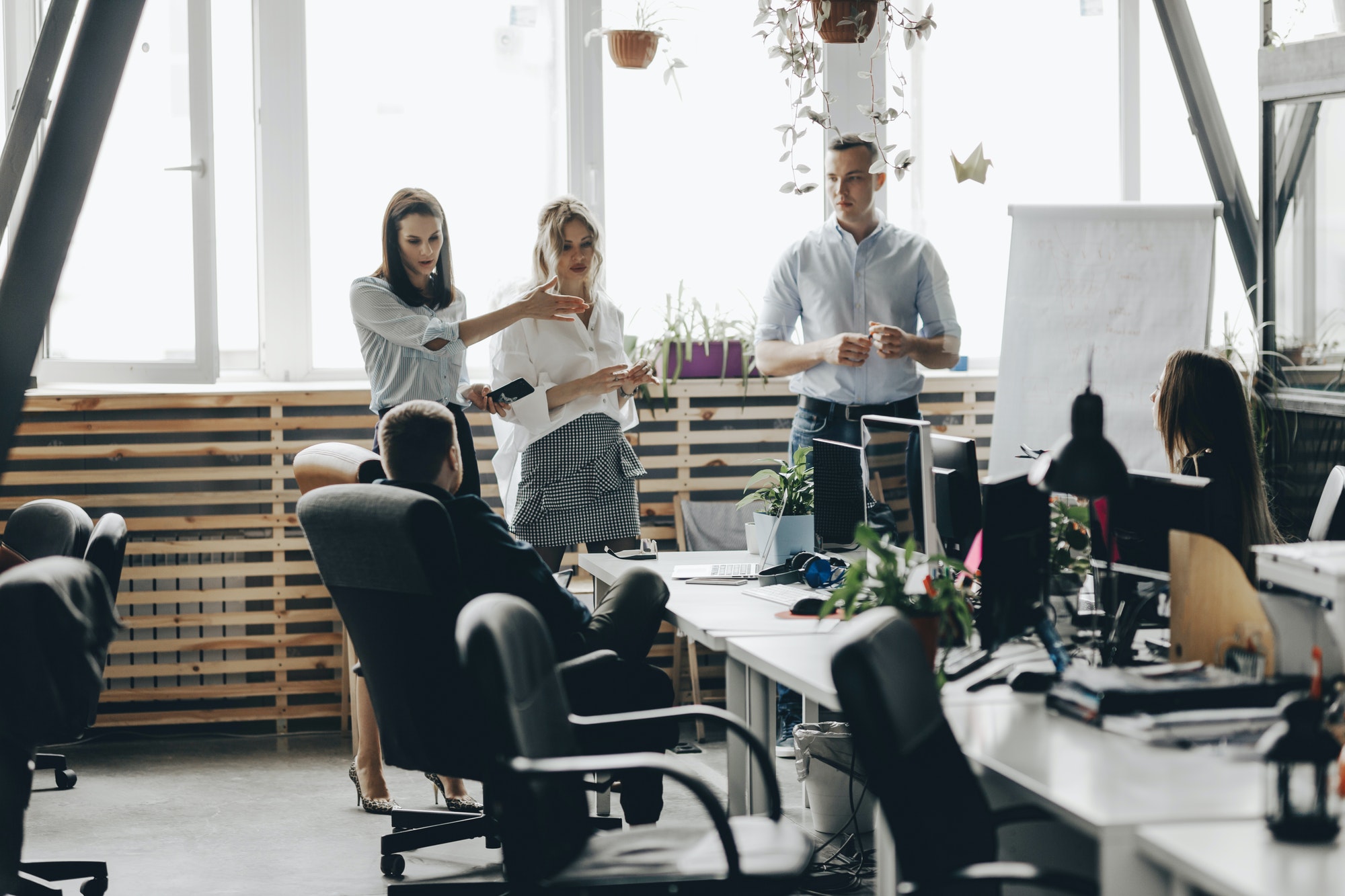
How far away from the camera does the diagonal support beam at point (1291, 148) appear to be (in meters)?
4.75

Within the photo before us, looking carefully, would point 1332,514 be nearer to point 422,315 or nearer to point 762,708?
point 762,708

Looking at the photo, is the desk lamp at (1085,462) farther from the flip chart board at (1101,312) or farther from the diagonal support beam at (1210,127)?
the diagonal support beam at (1210,127)

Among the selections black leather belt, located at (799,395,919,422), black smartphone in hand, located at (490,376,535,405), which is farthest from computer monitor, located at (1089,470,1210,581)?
black smartphone in hand, located at (490,376,535,405)

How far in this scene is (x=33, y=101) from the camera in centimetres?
424

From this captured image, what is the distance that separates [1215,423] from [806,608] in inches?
41.0

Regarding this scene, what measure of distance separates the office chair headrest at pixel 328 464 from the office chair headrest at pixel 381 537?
2.96ft

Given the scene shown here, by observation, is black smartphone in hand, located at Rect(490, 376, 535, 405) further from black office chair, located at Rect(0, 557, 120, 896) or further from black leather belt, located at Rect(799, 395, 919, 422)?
black office chair, located at Rect(0, 557, 120, 896)

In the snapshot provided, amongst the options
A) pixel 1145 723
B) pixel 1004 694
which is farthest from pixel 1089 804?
pixel 1004 694

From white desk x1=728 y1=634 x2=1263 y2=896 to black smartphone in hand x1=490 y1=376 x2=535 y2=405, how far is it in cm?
200

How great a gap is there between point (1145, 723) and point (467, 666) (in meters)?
1.06

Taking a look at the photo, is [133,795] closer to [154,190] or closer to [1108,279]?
[154,190]

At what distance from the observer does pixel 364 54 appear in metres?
5.32

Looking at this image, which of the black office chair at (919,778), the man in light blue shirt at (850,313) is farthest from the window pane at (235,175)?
the black office chair at (919,778)

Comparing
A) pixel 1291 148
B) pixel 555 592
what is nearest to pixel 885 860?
pixel 555 592
